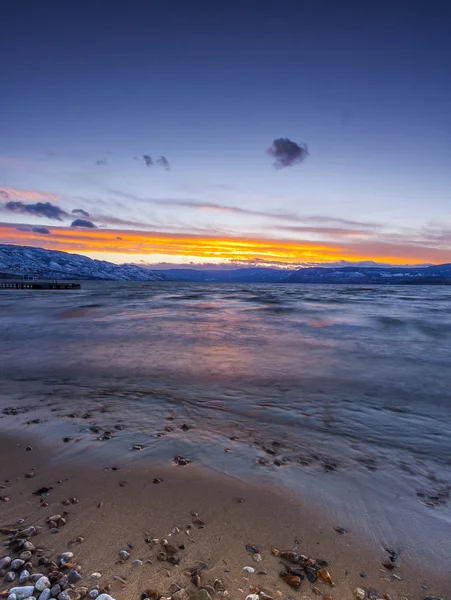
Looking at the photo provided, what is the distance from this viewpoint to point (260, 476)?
525 centimetres

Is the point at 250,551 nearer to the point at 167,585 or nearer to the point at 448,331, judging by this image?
Result: the point at 167,585

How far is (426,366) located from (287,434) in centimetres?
1007

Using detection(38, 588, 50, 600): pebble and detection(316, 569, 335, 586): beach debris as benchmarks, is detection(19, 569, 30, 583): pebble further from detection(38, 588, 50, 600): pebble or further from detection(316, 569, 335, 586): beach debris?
detection(316, 569, 335, 586): beach debris

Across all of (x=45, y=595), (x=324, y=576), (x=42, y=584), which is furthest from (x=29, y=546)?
(x=324, y=576)

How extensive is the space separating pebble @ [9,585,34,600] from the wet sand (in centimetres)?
28

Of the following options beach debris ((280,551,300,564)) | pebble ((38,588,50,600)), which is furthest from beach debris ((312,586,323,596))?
pebble ((38,588,50,600))

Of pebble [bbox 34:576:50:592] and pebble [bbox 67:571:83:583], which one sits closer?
pebble [bbox 34:576:50:592]

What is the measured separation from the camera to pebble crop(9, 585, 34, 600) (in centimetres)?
283

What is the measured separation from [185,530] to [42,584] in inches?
61.2

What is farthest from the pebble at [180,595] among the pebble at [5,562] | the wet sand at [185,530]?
the pebble at [5,562]

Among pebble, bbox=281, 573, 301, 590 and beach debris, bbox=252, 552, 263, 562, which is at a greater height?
pebble, bbox=281, 573, 301, 590

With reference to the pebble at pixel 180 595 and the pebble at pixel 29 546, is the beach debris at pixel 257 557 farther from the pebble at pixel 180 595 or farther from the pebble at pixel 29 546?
the pebble at pixel 29 546

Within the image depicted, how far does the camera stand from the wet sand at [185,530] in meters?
3.27

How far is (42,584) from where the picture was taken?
2994 millimetres
